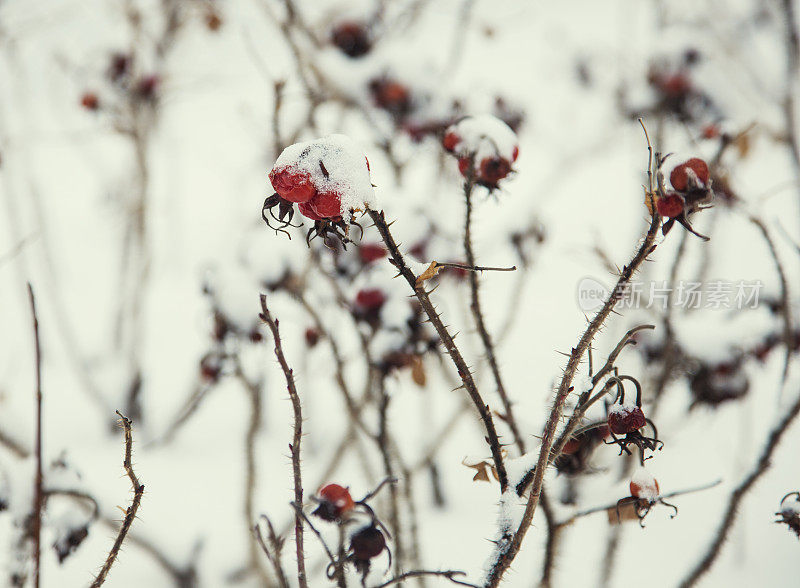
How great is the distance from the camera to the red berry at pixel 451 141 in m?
0.85

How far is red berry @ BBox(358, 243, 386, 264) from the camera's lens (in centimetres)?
120

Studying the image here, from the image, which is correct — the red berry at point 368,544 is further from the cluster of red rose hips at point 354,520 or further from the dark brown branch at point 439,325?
the dark brown branch at point 439,325

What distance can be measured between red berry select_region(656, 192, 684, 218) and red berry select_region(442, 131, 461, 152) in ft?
1.12

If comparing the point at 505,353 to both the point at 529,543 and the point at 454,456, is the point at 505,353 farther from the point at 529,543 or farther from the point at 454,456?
the point at 529,543

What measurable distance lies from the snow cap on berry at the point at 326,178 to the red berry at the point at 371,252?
0.63 m

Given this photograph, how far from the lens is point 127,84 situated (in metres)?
2.13

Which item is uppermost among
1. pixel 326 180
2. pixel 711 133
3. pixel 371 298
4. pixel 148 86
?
pixel 148 86

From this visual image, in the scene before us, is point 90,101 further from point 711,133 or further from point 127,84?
point 711,133

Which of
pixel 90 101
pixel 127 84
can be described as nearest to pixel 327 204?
pixel 90 101

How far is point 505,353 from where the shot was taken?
285cm

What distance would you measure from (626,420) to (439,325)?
267mm

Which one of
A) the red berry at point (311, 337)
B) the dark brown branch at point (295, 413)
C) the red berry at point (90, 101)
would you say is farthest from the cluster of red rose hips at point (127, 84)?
the dark brown branch at point (295, 413)

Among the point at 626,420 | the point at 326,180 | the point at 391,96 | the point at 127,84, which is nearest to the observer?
the point at 326,180

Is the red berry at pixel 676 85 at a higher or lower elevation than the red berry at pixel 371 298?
higher
